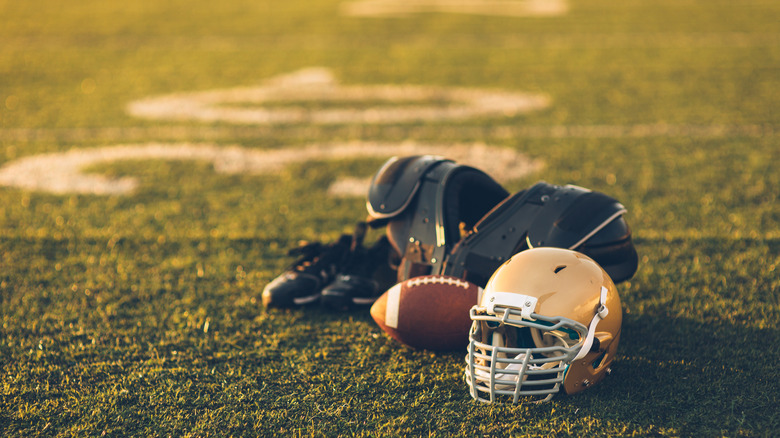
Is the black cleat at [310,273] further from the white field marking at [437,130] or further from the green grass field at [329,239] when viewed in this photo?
the white field marking at [437,130]

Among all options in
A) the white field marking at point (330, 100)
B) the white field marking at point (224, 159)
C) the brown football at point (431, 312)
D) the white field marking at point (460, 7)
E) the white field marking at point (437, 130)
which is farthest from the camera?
the white field marking at point (460, 7)

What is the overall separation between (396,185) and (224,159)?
2328 millimetres

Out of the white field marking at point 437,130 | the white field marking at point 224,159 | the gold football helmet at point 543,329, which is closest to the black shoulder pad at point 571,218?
the gold football helmet at point 543,329

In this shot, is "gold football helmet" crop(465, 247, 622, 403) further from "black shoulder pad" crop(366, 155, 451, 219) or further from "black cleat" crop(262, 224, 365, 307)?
"black cleat" crop(262, 224, 365, 307)

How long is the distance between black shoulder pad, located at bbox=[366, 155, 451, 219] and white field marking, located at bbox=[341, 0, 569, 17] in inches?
343

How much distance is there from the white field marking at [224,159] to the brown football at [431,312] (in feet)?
5.86

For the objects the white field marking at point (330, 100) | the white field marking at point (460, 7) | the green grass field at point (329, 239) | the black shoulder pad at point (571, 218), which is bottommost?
the green grass field at point (329, 239)

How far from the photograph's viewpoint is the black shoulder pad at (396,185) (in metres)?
2.64

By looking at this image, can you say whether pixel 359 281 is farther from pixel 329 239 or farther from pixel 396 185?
pixel 329 239

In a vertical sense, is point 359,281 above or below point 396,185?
below

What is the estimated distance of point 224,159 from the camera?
15.5 ft

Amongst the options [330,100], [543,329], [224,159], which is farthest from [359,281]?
[330,100]

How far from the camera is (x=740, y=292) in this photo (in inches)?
109

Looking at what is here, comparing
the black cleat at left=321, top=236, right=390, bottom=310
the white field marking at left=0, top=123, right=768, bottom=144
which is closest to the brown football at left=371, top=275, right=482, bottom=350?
the black cleat at left=321, top=236, right=390, bottom=310
